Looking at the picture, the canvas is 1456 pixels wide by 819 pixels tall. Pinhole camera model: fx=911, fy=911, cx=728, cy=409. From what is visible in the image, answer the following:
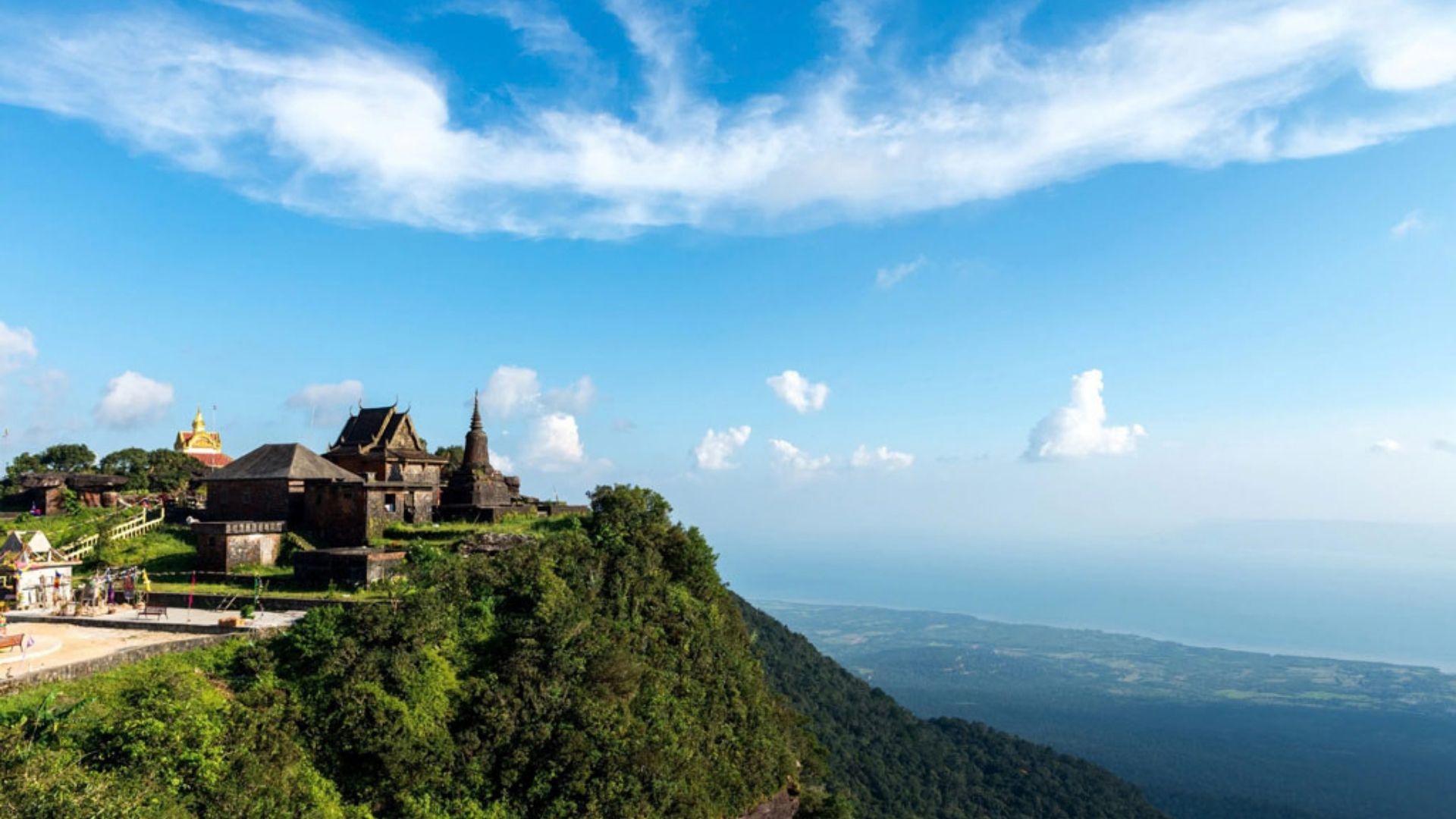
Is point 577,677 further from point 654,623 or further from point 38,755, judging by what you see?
point 38,755

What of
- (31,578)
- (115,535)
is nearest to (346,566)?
(31,578)

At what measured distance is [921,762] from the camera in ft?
236

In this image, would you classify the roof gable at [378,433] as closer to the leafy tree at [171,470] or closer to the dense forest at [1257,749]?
the leafy tree at [171,470]

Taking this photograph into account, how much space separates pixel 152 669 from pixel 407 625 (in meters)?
5.63

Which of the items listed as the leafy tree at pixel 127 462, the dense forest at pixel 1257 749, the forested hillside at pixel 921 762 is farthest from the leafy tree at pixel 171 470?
the dense forest at pixel 1257 749

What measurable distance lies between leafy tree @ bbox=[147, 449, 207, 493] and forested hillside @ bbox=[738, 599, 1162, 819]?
136 feet

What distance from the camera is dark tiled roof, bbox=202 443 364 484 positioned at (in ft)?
123

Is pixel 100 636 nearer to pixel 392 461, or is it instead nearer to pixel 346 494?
pixel 346 494

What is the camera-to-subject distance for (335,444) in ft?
155

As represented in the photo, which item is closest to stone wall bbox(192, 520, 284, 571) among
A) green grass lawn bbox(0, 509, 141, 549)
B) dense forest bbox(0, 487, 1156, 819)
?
→ dense forest bbox(0, 487, 1156, 819)

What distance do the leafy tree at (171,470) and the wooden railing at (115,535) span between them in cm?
1041

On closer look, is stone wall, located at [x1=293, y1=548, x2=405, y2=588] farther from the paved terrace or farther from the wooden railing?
the wooden railing

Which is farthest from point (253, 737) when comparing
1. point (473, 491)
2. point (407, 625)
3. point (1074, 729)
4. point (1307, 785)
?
point (1074, 729)

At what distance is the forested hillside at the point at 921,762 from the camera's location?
65.9 metres
